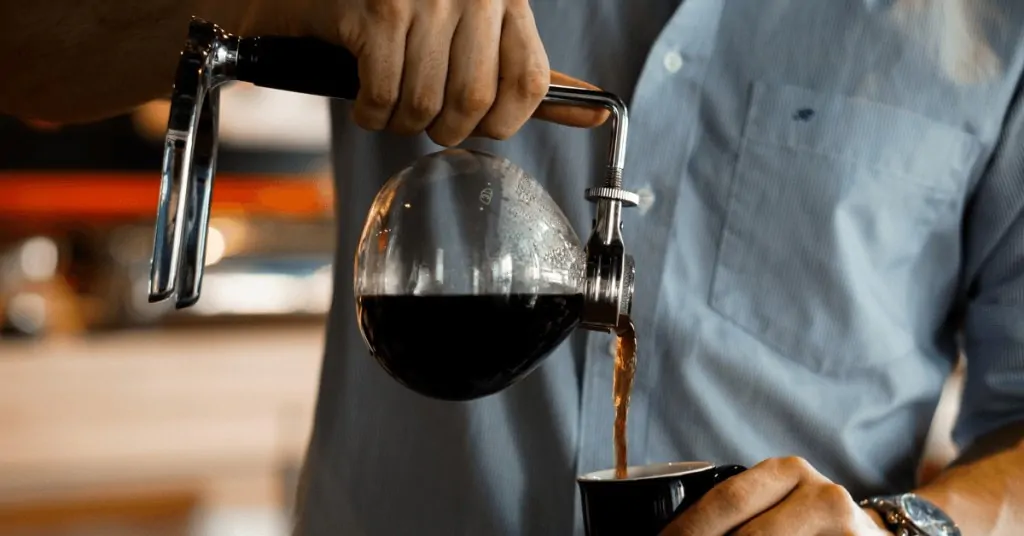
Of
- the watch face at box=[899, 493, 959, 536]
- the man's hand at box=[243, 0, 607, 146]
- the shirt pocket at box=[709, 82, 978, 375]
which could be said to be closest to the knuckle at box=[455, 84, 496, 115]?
the man's hand at box=[243, 0, 607, 146]

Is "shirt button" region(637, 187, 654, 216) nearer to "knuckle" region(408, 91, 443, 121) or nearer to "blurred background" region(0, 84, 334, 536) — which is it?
"knuckle" region(408, 91, 443, 121)

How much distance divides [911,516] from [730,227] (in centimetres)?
25

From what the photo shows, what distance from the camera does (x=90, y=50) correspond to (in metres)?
0.80

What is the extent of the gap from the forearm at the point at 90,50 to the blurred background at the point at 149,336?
175cm

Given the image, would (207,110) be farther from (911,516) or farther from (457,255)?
(911,516)

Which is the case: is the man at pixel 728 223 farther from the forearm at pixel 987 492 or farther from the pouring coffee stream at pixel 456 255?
the pouring coffee stream at pixel 456 255

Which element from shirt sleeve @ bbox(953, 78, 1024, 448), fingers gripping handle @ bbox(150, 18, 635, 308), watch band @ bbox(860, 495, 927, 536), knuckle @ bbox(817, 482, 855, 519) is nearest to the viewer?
fingers gripping handle @ bbox(150, 18, 635, 308)

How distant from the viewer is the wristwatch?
2.44 feet

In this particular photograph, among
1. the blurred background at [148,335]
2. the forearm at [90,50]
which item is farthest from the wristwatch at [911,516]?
the blurred background at [148,335]

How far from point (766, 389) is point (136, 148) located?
8.47 feet

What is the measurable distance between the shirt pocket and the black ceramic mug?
264 millimetres

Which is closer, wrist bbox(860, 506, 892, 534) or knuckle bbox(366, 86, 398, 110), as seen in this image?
knuckle bbox(366, 86, 398, 110)

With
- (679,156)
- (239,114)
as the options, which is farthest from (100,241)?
(679,156)

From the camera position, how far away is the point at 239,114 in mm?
3135
